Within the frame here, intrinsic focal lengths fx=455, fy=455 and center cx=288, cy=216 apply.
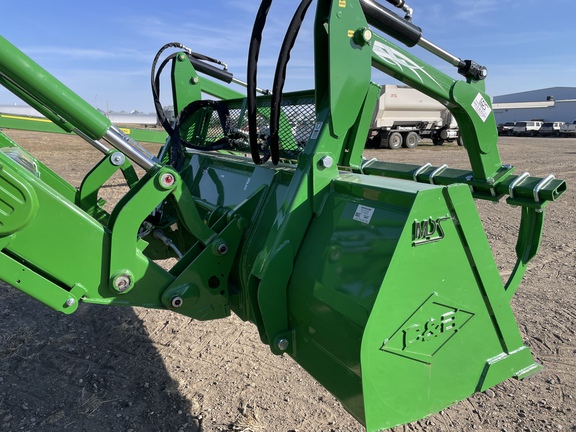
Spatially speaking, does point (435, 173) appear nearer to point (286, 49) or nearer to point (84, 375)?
point (286, 49)

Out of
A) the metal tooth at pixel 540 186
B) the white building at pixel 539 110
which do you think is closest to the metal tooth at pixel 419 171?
the metal tooth at pixel 540 186

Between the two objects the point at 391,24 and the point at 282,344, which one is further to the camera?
the point at 391,24

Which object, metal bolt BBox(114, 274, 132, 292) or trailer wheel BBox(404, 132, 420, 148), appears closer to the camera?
metal bolt BBox(114, 274, 132, 292)

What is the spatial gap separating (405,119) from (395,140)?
1014 millimetres

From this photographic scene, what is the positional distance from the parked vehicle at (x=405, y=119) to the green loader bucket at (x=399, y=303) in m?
17.4

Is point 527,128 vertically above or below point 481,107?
above

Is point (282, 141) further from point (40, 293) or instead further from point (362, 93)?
point (40, 293)

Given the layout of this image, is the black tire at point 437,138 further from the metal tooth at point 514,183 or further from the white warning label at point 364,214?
the white warning label at point 364,214

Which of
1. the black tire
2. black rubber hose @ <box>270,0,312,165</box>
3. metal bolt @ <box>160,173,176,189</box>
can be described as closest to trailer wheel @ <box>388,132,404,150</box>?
the black tire

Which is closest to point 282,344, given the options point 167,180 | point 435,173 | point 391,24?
point 167,180

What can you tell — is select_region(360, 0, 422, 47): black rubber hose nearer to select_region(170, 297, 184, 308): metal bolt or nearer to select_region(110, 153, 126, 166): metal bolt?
select_region(110, 153, 126, 166): metal bolt

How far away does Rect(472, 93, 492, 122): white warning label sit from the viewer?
2492 millimetres

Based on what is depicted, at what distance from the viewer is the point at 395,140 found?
20609 millimetres

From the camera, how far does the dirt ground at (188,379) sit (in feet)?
8.30
